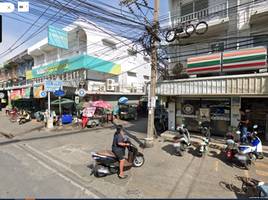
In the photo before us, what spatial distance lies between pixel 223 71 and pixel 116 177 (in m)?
6.64

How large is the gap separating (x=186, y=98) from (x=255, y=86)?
12.1ft

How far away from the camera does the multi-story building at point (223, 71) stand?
573 cm

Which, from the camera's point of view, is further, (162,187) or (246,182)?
(162,187)

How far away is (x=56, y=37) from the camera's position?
12664mm

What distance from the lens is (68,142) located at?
7945 millimetres

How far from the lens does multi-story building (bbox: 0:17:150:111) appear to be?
1474cm

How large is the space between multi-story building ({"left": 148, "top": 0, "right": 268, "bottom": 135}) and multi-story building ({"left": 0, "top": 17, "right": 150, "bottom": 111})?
5.46 meters

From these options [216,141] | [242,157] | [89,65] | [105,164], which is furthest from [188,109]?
[89,65]

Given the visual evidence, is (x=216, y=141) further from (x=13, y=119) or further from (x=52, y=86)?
(x=13, y=119)

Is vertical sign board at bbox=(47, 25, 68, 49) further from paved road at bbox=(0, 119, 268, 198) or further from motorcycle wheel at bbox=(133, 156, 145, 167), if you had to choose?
motorcycle wheel at bbox=(133, 156, 145, 167)

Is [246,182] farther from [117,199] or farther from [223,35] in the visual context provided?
[223,35]


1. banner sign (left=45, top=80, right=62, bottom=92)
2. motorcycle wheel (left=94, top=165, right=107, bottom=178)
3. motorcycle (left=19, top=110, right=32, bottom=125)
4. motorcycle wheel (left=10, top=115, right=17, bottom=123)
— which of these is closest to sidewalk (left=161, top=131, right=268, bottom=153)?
motorcycle wheel (left=94, top=165, right=107, bottom=178)

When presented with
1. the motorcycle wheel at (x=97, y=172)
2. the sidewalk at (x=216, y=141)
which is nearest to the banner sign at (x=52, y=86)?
the motorcycle wheel at (x=97, y=172)

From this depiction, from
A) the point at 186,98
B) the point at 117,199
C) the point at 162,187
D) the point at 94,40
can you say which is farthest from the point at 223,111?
the point at 94,40
